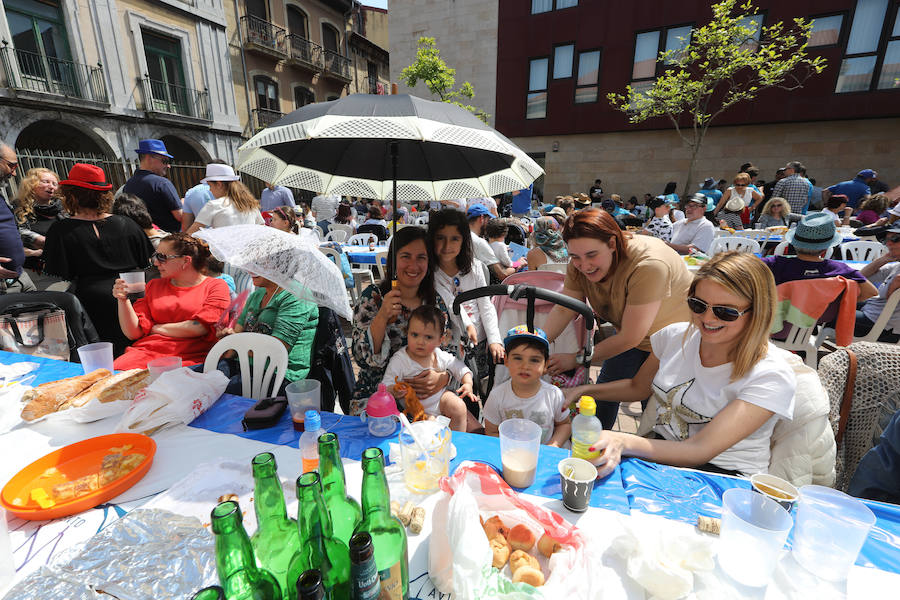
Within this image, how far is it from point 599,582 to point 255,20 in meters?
22.9

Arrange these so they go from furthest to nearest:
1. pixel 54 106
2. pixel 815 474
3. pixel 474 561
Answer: pixel 54 106 → pixel 815 474 → pixel 474 561

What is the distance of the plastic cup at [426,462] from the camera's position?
1.48 meters

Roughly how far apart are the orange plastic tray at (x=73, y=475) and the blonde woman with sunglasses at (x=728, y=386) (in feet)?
6.04

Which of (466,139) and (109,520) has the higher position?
(466,139)

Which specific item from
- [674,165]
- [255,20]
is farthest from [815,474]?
[255,20]

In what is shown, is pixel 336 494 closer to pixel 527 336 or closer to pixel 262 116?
pixel 527 336

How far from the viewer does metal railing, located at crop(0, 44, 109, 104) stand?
10633mm

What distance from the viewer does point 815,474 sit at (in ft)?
5.55

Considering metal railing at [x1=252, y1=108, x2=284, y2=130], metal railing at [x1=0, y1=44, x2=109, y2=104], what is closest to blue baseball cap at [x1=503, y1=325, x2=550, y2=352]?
metal railing at [x1=0, y1=44, x2=109, y2=104]

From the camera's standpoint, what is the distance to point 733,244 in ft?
23.1

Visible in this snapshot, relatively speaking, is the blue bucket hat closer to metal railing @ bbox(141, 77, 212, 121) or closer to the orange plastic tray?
the orange plastic tray

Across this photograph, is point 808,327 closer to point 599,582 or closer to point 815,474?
point 815,474

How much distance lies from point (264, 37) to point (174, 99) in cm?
564

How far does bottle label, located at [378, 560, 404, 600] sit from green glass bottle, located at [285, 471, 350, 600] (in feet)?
0.33
